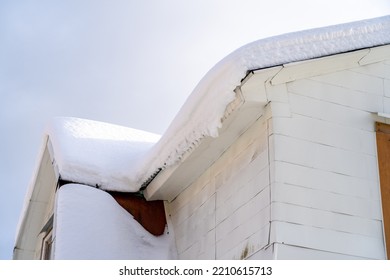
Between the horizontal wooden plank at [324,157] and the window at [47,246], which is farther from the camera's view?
the window at [47,246]

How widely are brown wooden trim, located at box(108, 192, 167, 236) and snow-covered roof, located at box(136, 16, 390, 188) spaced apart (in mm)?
937

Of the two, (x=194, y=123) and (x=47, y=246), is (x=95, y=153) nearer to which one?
(x=47, y=246)

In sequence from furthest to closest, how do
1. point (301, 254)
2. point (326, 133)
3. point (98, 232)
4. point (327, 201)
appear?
point (98, 232) < point (326, 133) < point (327, 201) < point (301, 254)

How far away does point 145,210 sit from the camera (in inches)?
276

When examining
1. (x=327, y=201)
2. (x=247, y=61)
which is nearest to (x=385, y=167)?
(x=327, y=201)

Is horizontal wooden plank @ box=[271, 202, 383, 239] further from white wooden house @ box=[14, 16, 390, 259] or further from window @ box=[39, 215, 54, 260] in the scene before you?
window @ box=[39, 215, 54, 260]

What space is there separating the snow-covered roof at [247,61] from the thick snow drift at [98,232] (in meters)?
0.96

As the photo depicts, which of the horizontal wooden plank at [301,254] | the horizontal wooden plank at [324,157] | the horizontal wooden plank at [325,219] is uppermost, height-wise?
the horizontal wooden plank at [324,157]

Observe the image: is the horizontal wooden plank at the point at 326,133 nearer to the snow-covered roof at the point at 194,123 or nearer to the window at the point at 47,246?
the snow-covered roof at the point at 194,123

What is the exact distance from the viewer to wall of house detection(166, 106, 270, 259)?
5.44 m

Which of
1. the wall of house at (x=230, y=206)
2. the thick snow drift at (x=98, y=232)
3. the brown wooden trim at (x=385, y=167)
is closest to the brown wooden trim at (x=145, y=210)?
the thick snow drift at (x=98, y=232)

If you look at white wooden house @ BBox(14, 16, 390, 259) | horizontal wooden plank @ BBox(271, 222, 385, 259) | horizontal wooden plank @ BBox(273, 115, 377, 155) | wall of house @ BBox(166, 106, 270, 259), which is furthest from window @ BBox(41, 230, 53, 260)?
horizontal wooden plank @ BBox(271, 222, 385, 259)

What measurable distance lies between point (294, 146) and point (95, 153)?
236 centimetres

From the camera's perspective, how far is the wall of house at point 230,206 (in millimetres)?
5438
